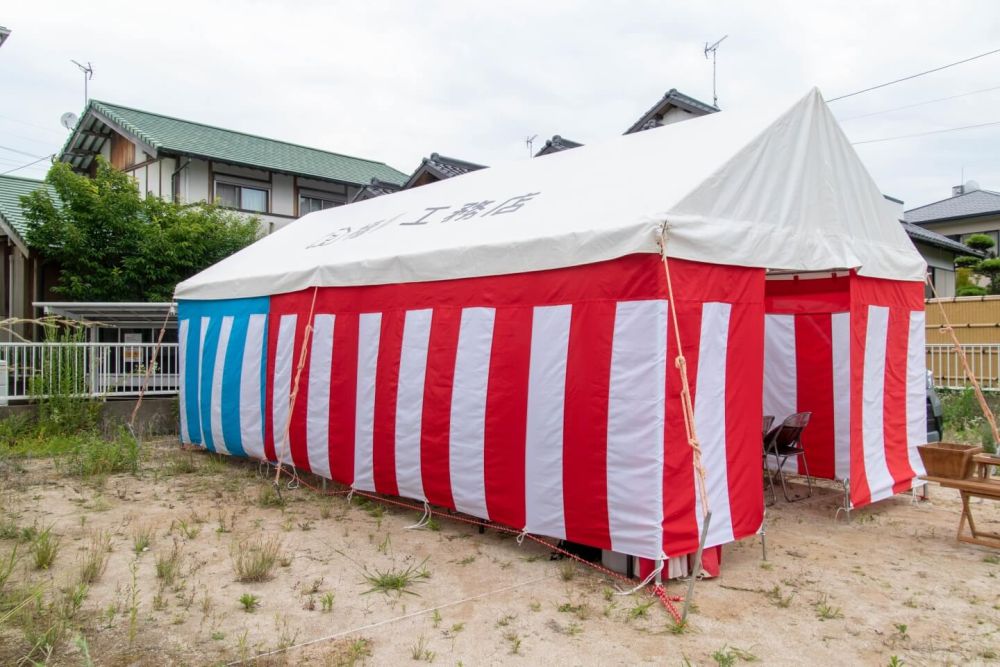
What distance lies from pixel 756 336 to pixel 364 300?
2.87m

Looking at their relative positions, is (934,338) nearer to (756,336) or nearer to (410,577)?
(756,336)

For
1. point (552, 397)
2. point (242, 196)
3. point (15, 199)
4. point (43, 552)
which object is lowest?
point (43, 552)

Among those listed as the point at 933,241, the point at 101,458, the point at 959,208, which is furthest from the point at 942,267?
the point at 101,458

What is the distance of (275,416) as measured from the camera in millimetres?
6227

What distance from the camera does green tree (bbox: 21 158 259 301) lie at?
10.9 m

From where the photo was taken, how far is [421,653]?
302 centimetres

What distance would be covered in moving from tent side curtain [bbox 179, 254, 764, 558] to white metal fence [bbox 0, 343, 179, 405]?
12.9 feet

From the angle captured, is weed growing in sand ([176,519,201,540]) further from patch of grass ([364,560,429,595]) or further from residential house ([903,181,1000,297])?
residential house ([903,181,1000,297])

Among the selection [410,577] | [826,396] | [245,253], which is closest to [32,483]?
[245,253]

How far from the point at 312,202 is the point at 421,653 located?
1575cm

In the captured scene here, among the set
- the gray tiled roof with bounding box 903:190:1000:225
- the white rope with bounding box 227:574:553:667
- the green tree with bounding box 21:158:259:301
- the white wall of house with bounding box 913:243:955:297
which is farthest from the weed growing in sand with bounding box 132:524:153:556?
the gray tiled roof with bounding box 903:190:1000:225

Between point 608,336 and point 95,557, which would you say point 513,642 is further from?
point 95,557

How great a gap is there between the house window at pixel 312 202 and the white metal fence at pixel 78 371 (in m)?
8.29

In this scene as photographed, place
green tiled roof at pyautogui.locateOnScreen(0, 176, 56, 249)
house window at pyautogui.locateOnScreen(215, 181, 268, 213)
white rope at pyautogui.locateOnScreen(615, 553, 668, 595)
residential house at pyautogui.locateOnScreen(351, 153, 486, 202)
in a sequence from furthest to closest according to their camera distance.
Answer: house window at pyautogui.locateOnScreen(215, 181, 268, 213) < residential house at pyautogui.locateOnScreen(351, 153, 486, 202) < green tiled roof at pyautogui.locateOnScreen(0, 176, 56, 249) < white rope at pyautogui.locateOnScreen(615, 553, 668, 595)
